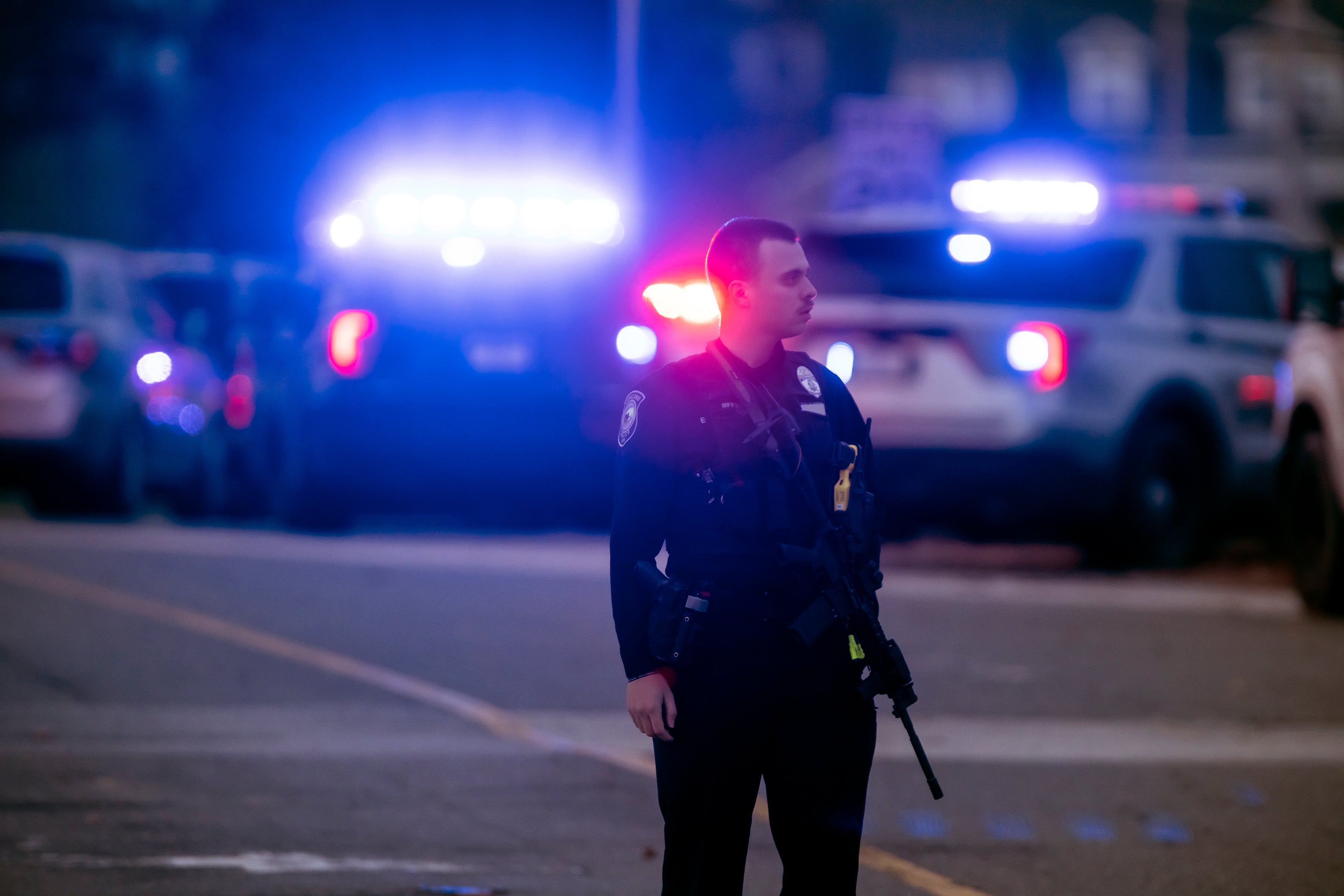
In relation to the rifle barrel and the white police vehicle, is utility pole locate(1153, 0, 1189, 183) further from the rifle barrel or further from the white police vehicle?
the rifle barrel

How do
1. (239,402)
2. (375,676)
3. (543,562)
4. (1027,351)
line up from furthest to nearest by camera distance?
(239,402) < (543,562) < (1027,351) < (375,676)

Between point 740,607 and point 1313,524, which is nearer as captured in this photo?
point 740,607

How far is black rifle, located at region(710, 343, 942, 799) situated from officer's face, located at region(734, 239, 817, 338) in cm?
11

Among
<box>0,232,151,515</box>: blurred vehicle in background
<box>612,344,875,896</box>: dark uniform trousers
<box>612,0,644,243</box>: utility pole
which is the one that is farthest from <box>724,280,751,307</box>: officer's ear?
<box>612,0,644,243</box>: utility pole

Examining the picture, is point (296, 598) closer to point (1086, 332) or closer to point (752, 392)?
point (1086, 332)

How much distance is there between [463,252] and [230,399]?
3360mm

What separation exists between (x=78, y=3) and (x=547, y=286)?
24.8 meters

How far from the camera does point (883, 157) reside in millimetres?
17500

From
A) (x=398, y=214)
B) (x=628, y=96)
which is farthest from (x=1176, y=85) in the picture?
(x=398, y=214)

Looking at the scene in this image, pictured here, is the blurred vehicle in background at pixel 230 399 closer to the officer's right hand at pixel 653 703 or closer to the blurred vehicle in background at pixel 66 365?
the blurred vehicle in background at pixel 66 365

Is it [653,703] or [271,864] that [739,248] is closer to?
[653,703]

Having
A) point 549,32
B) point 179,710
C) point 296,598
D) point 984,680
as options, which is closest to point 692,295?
point 296,598

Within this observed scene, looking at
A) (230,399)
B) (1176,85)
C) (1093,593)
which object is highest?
(1176,85)

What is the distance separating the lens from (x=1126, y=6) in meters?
51.8
